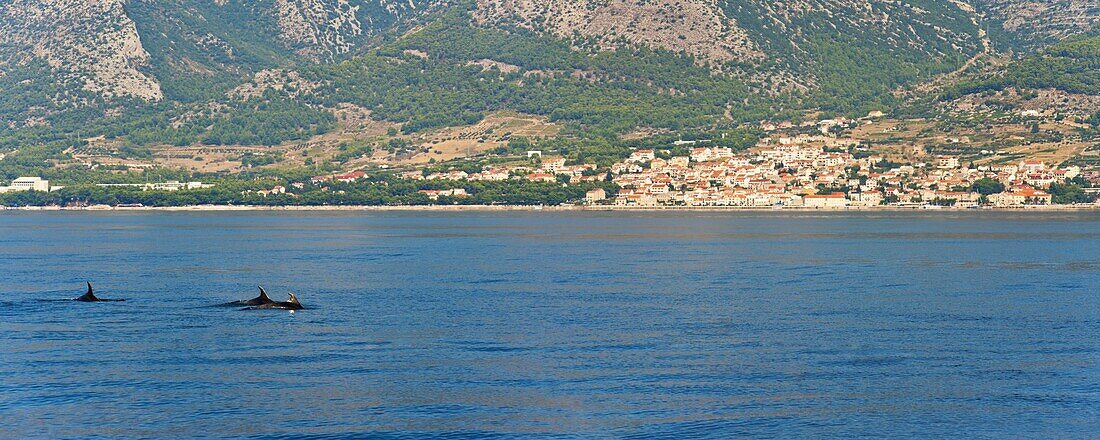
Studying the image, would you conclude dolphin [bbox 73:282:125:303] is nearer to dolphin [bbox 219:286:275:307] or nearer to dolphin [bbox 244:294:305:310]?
dolphin [bbox 219:286:275:307]

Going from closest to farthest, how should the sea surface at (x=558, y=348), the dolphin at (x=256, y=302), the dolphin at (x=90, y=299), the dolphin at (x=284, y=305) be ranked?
1. the sea surface at (x=558, y=348)
2. the dolphin at (x=284, y=305)
3. the dolphin at (x=256, y=302)
4. the dolphin at (x=90, y=299)

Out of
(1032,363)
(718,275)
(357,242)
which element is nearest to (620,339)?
(1032,363)

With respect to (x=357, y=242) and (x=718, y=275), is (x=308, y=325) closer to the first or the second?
(x=718, y=275)

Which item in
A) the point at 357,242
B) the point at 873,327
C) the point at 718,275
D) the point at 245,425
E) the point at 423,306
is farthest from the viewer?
the point at 357,242

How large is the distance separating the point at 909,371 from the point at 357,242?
253ft

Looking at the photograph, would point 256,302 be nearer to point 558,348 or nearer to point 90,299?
point 90,299

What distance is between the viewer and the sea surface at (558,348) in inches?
1412

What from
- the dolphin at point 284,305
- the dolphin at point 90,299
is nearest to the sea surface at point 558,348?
the dolphin at point 284,305

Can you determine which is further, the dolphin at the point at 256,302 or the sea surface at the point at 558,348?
the dolphin at the point at 256,302

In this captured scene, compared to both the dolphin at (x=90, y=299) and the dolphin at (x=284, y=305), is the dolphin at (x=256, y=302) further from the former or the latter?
the dolphin at (x=90, y=299)

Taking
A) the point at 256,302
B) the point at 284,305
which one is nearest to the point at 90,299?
the point at 256,302

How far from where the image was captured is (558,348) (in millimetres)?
46312

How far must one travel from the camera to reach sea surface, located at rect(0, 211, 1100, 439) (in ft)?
118

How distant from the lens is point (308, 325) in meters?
52.6
